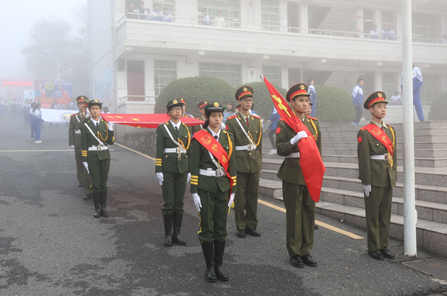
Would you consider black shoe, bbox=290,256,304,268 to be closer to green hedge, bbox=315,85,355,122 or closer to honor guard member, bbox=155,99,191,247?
honor guard member, bbox=155,99,191,247

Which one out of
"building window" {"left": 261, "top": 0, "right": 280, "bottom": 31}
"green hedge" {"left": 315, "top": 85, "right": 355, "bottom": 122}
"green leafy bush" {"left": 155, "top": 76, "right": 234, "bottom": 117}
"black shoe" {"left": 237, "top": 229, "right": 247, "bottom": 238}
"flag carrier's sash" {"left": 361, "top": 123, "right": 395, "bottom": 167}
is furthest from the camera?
"building window" {"left": 261, "top": 0, "right": 280, "bottom": 31}

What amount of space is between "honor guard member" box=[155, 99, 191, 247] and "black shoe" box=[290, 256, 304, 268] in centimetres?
159

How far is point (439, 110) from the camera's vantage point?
19328 mm

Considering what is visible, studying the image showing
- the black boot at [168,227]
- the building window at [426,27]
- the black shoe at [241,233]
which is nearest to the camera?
the black boot at [168,227]

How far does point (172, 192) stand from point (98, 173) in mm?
2045

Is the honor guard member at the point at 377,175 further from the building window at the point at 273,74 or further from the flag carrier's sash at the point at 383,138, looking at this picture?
the building window at the point at 273,74

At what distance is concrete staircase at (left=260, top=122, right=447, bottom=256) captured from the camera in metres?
5.27

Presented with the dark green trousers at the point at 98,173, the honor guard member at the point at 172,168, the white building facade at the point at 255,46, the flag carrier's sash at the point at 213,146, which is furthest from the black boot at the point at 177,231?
the white building facade at the point at 255,46

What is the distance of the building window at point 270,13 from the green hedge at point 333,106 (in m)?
8.62

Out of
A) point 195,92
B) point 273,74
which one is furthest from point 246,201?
point 273,74

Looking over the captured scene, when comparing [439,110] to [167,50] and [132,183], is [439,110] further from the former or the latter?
[132,183]

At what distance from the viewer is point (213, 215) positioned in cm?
425

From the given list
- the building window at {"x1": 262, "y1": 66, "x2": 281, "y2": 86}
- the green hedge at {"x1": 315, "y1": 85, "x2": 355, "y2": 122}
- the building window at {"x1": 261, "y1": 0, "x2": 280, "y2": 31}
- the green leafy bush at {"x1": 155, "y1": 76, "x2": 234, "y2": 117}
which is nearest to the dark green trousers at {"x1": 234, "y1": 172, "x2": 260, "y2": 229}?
the green leafy bush at {"x1": 155, "y1": 76, "x2": 234, "y2": 117}

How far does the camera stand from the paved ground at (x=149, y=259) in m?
A: 3.91
